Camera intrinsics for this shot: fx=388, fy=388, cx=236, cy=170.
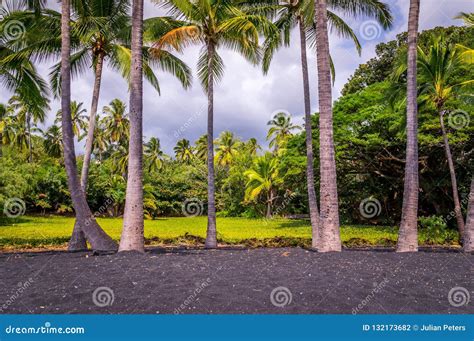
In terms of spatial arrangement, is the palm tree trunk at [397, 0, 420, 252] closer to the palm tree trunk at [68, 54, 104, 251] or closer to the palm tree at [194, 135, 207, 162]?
the palm tree trunk at [68, 54, 104, 251]

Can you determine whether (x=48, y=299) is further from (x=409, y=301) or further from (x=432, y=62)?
(x=432, y=62)

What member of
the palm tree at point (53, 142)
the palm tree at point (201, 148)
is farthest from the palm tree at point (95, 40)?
the palm tree at point (201, 148)

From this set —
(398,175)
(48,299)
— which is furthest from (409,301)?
(398,175)

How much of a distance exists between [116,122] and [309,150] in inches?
1540

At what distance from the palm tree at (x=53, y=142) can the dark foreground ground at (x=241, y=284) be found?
129ft

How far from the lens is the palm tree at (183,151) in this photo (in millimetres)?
75588

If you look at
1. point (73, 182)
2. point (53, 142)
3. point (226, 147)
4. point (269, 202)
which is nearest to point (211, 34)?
point (73, 182)

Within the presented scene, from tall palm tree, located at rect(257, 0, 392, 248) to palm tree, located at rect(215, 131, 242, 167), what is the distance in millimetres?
42060

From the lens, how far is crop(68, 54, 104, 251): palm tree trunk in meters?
12.5

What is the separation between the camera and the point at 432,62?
50.3 feet

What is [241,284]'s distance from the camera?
6.70m

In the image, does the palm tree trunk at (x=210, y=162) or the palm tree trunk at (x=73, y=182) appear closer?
the palm tree trunk at (x=73, y=182)

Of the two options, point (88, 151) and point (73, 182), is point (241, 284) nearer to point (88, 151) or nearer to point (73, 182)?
point (73, 182)

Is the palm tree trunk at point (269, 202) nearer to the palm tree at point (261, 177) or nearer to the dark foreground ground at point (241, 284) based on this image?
the palm tree at point (261, 177)
